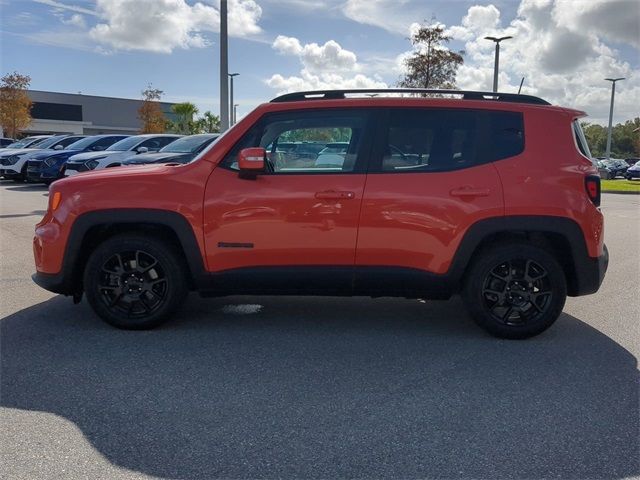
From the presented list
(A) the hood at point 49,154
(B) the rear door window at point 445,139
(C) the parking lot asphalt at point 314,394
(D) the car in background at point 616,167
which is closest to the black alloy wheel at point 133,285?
(C) the parking lot asphalt at point 314,394

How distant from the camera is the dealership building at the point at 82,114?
6794 cm

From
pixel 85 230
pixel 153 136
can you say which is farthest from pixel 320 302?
pixel 153 136

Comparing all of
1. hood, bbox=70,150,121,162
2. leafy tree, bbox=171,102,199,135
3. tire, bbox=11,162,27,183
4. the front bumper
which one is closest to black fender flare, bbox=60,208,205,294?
hood, bbox=70,150,121,162

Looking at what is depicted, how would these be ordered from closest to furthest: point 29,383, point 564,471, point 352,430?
point 564,471 → point 352,430 → point 29,383

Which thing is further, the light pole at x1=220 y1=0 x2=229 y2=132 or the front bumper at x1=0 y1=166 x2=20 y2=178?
the front bumper at x1=0 y1=166 x2=20 y2=178

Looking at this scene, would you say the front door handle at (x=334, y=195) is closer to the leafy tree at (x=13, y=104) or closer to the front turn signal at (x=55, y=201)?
the front turn signal at (x=55, y=201)

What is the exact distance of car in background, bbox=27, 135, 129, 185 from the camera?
1731 centimetres

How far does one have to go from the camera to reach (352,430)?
3148mm

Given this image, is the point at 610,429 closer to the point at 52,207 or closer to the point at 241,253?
the point at 241,253

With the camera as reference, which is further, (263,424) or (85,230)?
(85,230)

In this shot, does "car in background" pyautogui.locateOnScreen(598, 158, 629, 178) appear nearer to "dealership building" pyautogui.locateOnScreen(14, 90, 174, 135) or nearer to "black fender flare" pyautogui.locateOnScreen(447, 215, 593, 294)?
"black fender flare" pyautogui.locateOnScreen(447, 215, 593, 294)

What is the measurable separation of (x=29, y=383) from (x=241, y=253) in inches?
67.2

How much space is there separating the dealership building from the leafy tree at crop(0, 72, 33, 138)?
1373 cm

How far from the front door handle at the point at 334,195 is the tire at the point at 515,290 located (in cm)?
115
